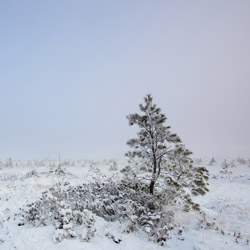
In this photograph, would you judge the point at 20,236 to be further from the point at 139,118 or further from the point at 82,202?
the point at 139,118

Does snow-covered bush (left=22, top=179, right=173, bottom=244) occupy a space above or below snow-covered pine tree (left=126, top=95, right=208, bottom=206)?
below

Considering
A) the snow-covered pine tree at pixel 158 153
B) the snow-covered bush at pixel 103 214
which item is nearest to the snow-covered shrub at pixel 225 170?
the snow-covered pine tree at pixel 158 153

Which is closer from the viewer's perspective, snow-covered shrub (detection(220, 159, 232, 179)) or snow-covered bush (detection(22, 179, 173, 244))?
snow-covered bush (detection(22, 179, 173, 244))

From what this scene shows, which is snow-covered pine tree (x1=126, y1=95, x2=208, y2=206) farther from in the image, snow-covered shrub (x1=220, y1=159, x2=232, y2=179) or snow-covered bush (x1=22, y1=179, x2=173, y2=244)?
snow-covered shrub (x1=220, y1=159, x2=232, y2=179)

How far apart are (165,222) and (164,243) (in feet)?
3.57

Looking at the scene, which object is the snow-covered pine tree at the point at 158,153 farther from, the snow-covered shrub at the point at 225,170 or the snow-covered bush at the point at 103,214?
the snow-covered shrub at the point at 225,170

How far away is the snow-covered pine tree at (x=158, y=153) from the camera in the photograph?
7871 mm

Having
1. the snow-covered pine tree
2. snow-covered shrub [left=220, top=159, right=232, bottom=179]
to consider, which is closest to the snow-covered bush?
the snow-covered pine tree

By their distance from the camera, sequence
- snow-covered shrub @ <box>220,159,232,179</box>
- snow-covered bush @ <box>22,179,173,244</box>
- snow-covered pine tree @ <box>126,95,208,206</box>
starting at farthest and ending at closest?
1. snow-covered shrub @ <box>220,159,232,179</box>
2. snow-covered pine tree @ <box>126,95,208,206</box>
3. snow-covered bush @ <box>22,179,173,244</box>

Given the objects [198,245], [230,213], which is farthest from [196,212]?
[198,245]

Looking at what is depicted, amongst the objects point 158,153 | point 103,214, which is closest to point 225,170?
point 158,153

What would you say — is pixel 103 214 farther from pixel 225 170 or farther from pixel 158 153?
pixel 225 170

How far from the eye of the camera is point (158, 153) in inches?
335

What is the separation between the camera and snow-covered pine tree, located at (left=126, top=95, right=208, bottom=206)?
7.87 metres
